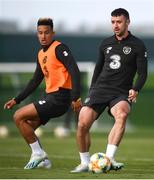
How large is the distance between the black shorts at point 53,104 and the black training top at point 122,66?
0.73m

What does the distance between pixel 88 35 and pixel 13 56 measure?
3.95 meters

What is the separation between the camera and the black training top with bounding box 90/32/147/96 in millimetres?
14117

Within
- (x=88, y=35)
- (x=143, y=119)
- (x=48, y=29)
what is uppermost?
(x=48, y=29)

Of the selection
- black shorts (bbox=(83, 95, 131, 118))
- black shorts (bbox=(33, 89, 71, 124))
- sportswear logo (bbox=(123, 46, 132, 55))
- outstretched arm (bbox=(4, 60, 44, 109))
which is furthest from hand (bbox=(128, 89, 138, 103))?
outstretched arm (bbox=(4, 60, 44, 109))

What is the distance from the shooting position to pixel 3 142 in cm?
2539

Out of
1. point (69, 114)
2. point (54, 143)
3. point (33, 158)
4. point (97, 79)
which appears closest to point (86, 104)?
point (97, 79)

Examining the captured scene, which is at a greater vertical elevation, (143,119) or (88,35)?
(88,35)

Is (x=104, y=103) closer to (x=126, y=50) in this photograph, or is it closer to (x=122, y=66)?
(x=122, y=66)

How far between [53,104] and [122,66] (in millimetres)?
1410

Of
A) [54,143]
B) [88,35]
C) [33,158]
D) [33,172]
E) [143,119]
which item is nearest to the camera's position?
[33,172]

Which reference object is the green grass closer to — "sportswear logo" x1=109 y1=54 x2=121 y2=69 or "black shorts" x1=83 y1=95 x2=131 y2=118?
"black shorts" x1=83 y1=95 x2=131 y2=118

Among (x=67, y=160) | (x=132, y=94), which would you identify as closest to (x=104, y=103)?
(x=132, y=94)

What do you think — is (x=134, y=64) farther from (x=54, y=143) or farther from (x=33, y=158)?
(x=54, y=143)

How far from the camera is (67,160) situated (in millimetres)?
17375
